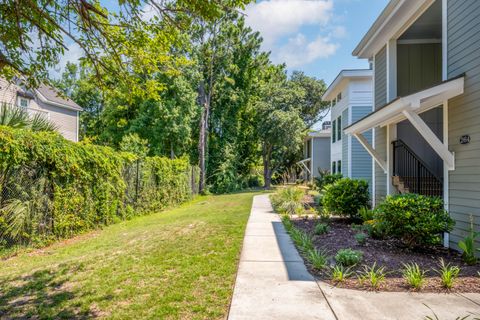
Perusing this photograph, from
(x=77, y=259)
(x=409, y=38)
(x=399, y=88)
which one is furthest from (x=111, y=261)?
(x=409, y=38)

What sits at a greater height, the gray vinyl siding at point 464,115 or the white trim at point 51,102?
the white trim at point 51,102

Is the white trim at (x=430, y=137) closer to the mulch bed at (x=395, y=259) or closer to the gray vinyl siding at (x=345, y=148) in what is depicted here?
the mulch bed at (x=395, y=259)

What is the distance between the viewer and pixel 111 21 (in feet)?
16.7

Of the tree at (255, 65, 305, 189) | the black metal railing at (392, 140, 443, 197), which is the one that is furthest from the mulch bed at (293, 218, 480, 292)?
the tree at (255, 65, 305, 189)

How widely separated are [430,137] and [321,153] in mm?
19959

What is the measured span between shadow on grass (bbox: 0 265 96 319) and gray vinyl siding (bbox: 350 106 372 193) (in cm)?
1280

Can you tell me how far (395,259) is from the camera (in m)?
4.98

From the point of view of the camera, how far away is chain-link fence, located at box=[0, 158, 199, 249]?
228 inches

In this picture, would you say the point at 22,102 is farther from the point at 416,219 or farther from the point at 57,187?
the point at 416,219

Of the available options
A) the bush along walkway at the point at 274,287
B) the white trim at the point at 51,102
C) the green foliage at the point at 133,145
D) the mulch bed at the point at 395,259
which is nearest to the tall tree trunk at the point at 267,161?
the green foliage at the point at 133,145

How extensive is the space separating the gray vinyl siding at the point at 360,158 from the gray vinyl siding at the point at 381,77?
17.8ft

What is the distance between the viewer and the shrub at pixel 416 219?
5129mm

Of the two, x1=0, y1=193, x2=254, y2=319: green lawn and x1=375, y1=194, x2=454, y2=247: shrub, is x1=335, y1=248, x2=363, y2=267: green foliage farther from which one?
x1=0, y1=193, x2=254, y2=319: green lawn

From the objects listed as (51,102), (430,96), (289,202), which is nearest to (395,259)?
(430,96)
